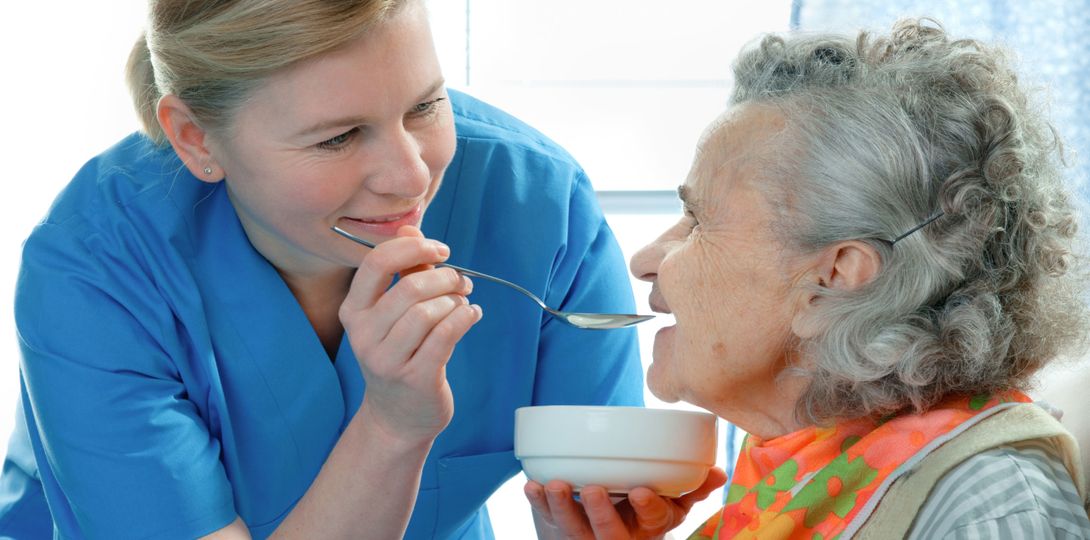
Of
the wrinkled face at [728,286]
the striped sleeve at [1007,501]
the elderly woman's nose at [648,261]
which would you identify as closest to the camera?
the striped sleeve at [1007,501]

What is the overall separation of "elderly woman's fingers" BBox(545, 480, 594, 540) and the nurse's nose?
1.21 feet

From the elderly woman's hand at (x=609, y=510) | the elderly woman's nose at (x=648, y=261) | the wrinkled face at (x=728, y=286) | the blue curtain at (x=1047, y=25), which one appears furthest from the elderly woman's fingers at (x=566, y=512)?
the blue curtain at (x=1047, y=25)

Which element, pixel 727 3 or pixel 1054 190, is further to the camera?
pixel 727 3

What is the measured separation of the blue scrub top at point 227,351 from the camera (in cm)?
133

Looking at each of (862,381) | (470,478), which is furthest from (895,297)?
(470,478)

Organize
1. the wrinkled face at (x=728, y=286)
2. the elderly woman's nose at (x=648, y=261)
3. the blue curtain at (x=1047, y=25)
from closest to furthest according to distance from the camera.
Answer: the wrinkled face at (x=728, y=286) → the elderly woman's nose at (x=648, y=261) → the blue curtain at (x=1047, y=25)

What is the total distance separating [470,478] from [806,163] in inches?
28.8

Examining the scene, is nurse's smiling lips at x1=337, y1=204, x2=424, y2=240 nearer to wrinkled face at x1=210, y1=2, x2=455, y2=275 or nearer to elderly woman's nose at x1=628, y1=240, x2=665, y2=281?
wrinkled face at x1=210, y1=2, x2=455, y2=275

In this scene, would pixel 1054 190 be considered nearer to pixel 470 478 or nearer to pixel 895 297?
pixel 895 297

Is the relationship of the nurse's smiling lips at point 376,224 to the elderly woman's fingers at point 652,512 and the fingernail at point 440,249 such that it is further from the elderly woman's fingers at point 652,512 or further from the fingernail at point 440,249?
the elderly woman's fingers at point 652,512

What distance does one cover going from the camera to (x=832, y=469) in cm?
116

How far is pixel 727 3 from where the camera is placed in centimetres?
302

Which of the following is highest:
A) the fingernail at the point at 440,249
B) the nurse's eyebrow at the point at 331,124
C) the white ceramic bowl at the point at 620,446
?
the nurse's eyebrow at the point at 331,124

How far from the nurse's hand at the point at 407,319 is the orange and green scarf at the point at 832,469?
15.1 inches
